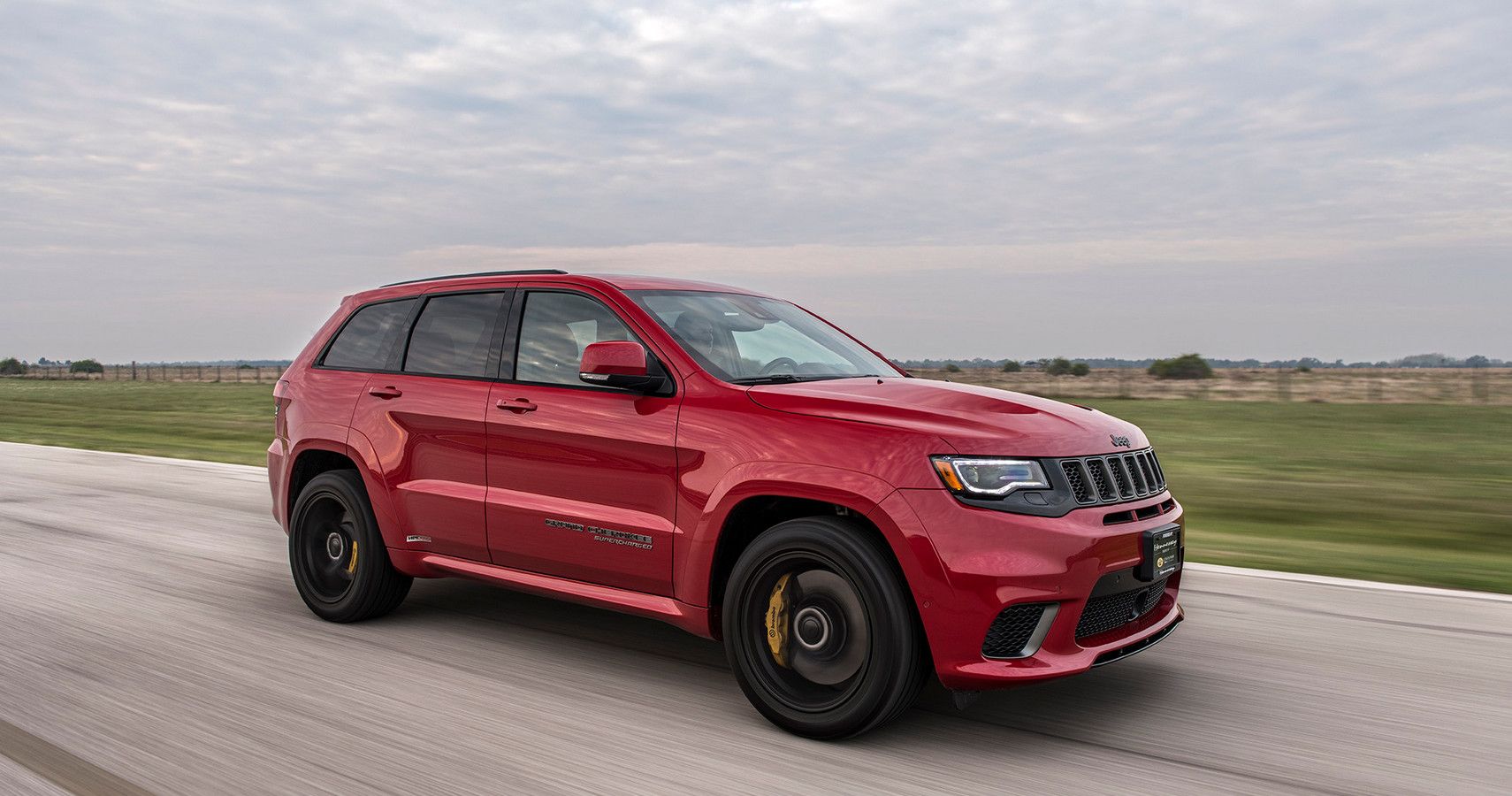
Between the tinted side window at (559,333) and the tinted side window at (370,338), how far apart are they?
37.8 inches

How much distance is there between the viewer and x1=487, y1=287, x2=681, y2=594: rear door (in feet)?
15.0

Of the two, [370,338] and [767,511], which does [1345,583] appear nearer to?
[767,511]

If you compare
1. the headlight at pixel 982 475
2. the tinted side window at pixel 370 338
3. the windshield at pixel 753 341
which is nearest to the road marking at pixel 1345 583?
the windshield at pixel 753 341

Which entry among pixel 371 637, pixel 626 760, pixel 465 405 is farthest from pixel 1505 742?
pixel 371 637

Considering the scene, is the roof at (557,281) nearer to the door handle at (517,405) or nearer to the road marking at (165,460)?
the door handle at (517,405)

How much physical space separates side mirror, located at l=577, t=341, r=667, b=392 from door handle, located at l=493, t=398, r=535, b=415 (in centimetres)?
51

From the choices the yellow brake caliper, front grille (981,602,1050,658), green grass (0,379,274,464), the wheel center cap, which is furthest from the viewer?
green grass (0,379,274,464)

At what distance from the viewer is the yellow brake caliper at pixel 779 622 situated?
13.8 feet

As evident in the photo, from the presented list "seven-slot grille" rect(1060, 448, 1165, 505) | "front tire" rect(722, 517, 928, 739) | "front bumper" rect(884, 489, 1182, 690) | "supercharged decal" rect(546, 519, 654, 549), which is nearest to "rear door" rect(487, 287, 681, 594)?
"supercharged decal" rect(546, 519, 654, 549)

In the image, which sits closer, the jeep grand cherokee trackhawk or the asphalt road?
the asphalt road

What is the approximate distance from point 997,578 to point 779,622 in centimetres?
86

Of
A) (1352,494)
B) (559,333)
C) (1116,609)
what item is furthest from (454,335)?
(1352,494)

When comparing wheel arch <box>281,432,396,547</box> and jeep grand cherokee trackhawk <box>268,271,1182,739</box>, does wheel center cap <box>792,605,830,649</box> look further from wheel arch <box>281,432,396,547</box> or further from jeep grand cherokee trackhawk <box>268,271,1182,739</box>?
wheel arch <box>281,432,396,547</box>

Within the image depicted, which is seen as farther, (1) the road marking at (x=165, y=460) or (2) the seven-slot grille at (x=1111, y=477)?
(1) the road marking at (x=165, y=460)
